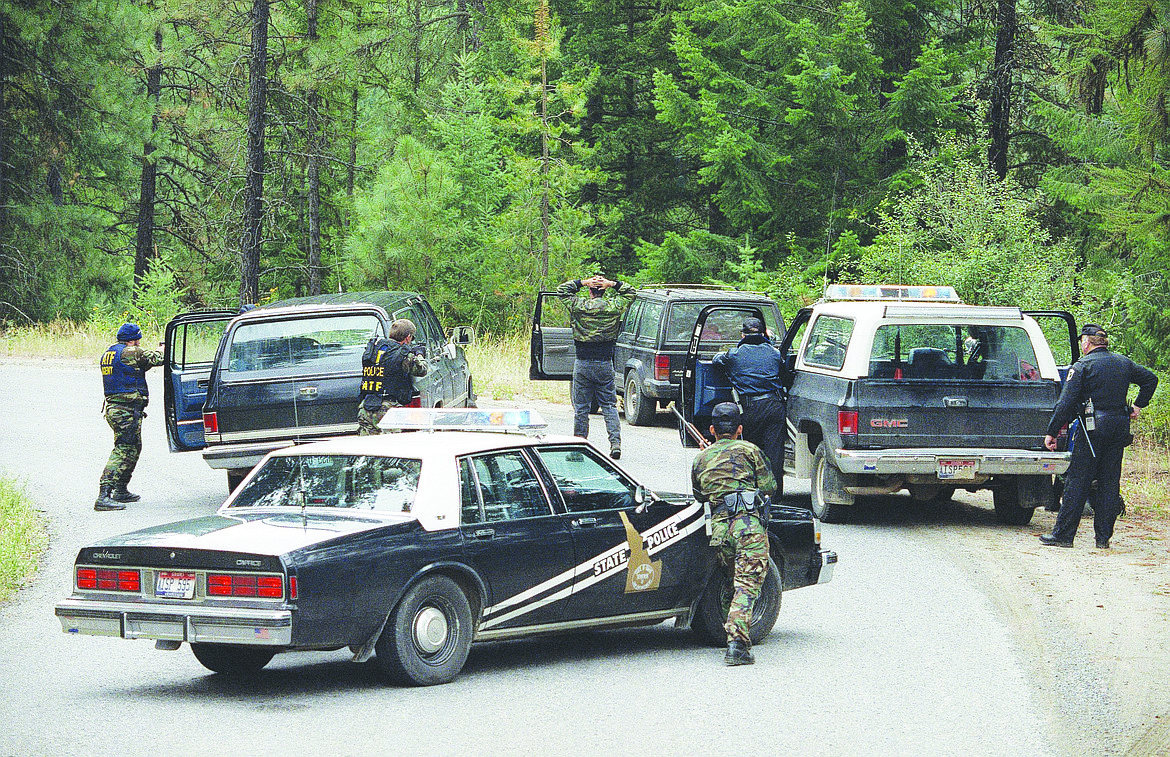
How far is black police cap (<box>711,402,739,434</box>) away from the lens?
27.6 ft

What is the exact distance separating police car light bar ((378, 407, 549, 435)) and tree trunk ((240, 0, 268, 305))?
71.3 ft

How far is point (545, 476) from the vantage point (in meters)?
8.18

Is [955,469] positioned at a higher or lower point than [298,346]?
lower

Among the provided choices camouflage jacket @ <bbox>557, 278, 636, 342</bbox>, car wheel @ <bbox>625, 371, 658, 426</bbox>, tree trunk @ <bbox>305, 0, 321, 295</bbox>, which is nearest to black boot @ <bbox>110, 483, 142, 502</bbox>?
camouflage jacket @ <bbox>557, 278, 636, 342</bbox>

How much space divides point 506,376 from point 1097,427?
15421mm

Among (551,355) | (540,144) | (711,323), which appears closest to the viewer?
(711,323)

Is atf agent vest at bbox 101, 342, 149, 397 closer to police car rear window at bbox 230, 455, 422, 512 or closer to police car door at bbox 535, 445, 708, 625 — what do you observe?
police car rear window at bbox 230, 455, 422, 512

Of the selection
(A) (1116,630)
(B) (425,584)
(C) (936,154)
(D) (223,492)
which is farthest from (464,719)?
(C) (936,154)

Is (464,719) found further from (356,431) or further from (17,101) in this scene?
(17,101)

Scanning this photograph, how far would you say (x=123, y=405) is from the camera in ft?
45.9

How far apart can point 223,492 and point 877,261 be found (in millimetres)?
13397

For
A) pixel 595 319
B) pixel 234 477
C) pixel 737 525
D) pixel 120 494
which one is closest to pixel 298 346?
pixel 234 477

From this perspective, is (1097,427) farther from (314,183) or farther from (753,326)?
(314,183)

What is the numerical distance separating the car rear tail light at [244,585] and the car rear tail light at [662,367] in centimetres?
1321
